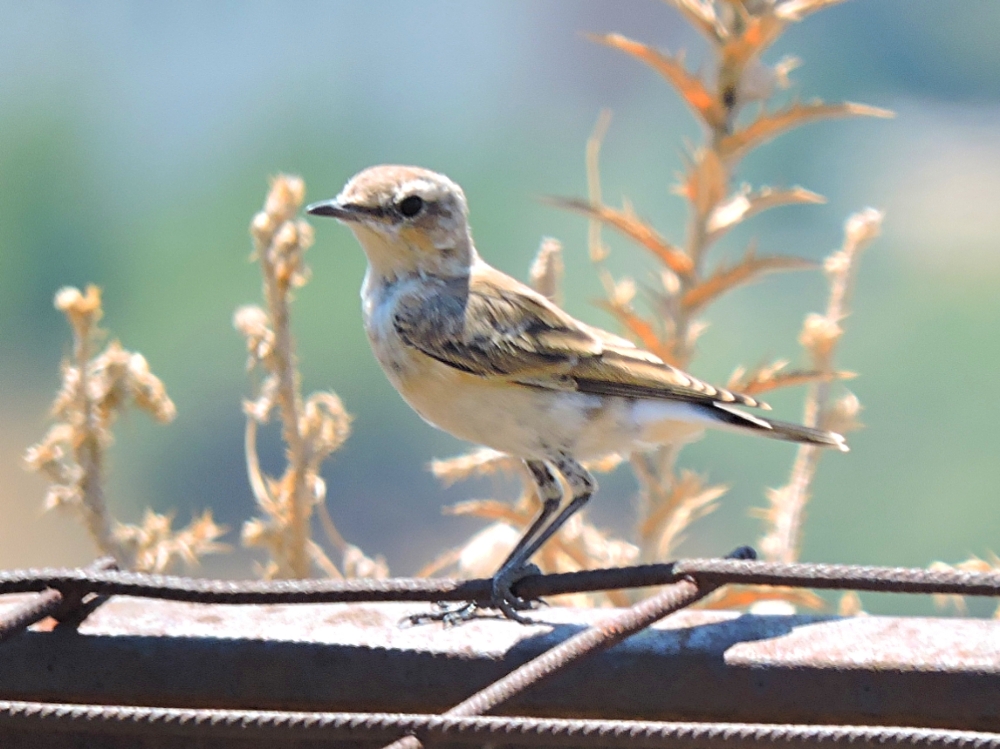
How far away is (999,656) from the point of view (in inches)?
39.8

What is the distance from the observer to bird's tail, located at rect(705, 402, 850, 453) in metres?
1.81

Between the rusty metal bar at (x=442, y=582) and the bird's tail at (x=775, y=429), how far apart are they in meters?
0.79

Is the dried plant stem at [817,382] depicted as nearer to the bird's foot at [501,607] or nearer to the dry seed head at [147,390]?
the bird's foot at [501,607]

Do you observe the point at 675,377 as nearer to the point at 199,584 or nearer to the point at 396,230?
the point at 396,230

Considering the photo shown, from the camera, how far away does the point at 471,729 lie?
2.87 ft

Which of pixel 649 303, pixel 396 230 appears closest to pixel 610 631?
pixel 396 230

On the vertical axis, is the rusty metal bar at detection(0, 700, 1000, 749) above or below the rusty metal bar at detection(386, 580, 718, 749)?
below

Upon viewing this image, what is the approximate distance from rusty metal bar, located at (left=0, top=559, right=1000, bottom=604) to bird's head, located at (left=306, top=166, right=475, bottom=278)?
0.89m

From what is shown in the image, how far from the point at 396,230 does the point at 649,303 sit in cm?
51

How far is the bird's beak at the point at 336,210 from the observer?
1.78m

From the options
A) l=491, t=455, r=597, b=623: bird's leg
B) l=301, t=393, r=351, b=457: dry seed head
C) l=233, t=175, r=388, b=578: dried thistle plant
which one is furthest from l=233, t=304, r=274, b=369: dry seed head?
l=491, t=455, r=597, b=623: bird's leg

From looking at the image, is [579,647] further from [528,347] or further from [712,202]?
[712,202]

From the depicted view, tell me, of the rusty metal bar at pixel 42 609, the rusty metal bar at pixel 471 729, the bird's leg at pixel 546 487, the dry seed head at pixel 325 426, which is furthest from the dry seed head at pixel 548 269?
the rusty metal bar at pixel 471 729

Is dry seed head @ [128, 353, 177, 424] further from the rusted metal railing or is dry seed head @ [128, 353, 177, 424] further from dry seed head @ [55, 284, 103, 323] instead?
the rusted metal railing
